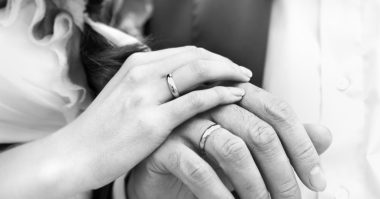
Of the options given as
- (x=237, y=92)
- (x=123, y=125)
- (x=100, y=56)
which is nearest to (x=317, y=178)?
(x=237, y=92)

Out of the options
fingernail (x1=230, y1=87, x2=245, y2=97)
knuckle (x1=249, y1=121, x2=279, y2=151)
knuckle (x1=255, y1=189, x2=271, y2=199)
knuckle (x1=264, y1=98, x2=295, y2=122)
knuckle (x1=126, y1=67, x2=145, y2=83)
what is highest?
knuckle (x1=126, y1=67, x2=145, y2=83)

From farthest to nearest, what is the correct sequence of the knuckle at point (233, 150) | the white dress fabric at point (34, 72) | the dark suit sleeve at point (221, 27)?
the dark suit sleeve at point (221, 27), the white dress fabric at point (34, 72), the knuckle at point (233, 150)

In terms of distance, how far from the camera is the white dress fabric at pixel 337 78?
29.3 inches

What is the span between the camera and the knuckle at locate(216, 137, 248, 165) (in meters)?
0.57

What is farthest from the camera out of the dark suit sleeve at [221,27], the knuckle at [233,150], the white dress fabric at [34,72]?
the dark suit sleeve at [221,27]

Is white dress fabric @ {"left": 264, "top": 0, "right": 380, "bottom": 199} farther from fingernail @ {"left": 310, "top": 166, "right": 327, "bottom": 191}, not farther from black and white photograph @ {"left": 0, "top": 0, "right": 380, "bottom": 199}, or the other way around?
fingernail @ {"left": 310, "top": 166, "right": 327, "bottom": 191}

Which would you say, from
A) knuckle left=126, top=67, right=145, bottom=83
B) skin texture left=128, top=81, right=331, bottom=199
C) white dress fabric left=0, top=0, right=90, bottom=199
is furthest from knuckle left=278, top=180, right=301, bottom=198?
white dress fabric left=0, top=0, right=90, bottom=199

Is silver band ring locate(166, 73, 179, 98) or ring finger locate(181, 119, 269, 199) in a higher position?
silver band ring locate(166, 73, 179, 98)

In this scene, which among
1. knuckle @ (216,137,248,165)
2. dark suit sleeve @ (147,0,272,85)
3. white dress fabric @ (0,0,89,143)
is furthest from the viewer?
dark suit sleeve @ (147,0,272,85)

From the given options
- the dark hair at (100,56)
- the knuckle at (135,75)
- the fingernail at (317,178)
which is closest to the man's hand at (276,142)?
the fingernail at (317,178)

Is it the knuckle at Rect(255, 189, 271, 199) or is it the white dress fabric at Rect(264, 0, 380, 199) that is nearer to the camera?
the knuckle at Rect(255, 189, 271, 199)

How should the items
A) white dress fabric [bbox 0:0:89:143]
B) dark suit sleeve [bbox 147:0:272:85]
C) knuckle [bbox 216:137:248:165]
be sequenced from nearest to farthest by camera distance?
knuckle [bbox 216:137:248:165], white dress fabric [bbox 0:0:89:143], dark suit sleeve [bbox 147:0:272:85]

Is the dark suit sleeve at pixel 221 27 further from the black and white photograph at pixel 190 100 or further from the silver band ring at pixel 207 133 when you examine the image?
the silver band ring at pixel 207 133

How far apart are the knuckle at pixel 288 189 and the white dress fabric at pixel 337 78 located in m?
0.18
